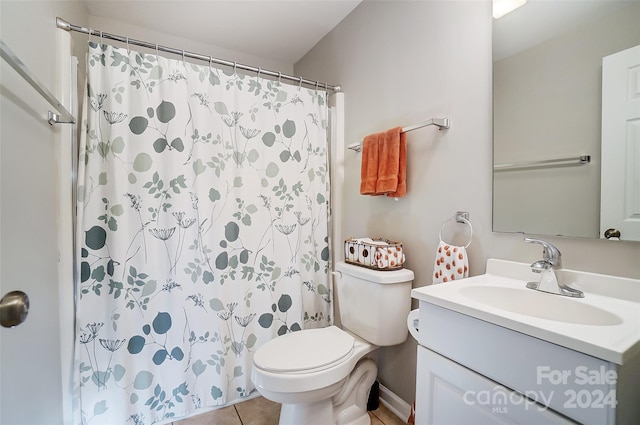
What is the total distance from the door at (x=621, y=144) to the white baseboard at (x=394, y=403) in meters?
1.23

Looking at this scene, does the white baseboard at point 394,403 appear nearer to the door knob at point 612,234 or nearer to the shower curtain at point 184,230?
the shower curtain at point 184,230

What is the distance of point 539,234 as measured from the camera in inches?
39.9

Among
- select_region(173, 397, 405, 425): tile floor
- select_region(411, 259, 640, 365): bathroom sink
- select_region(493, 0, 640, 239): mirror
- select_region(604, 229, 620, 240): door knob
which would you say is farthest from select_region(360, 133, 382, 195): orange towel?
select_region(173, 397, 405, 425): tile floor

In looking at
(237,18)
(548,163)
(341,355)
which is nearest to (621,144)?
(548,163)

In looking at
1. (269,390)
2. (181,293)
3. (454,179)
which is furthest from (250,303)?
(454,179)

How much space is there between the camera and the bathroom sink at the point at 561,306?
57 cm

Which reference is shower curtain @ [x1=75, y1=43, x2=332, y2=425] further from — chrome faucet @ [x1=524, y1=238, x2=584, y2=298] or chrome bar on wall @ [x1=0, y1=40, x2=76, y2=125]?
chrome faucet @ [x1=524, y1=238, x2=584, y2=298]

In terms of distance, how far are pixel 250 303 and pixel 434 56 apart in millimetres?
1681

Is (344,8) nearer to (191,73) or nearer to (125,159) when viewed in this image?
(191,73)

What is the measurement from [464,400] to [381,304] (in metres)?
0.58

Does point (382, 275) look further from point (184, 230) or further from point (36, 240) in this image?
point (36, 240)

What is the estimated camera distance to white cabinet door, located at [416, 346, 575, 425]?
26.0 inches

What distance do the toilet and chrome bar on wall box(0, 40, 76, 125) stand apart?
1.22m

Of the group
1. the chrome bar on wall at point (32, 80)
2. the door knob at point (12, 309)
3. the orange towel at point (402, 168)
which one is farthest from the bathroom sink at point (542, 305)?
the chrome bar on wall at point (32, 80)
